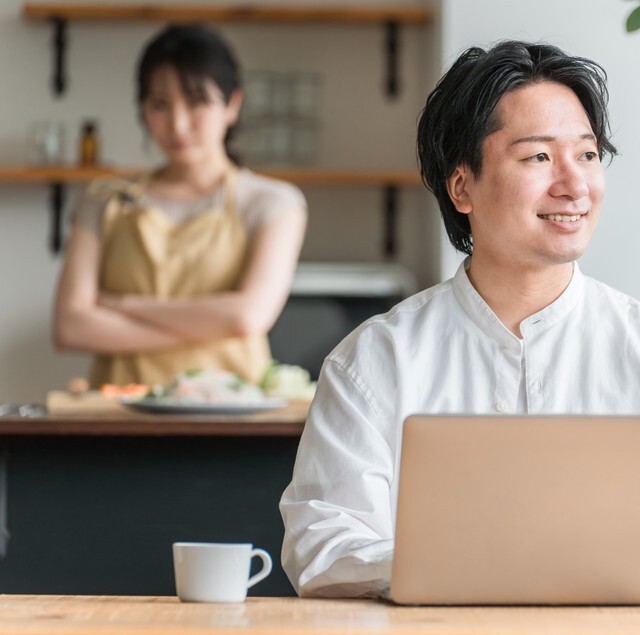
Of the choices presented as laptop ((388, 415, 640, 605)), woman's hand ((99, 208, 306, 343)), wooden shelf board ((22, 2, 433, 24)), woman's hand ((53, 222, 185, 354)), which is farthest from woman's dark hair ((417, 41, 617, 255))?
wooden shelf board ((22, 2, 433, 24))

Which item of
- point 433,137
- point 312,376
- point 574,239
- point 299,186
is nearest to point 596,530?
point 574,239

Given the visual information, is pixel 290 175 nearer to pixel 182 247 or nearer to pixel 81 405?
pixel 182 247

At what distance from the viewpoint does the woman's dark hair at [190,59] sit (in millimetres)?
3082

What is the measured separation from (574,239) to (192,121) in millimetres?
1735

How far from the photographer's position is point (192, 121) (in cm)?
312

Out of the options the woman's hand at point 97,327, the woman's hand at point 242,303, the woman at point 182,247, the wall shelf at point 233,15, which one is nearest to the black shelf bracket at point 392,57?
the wall shelf at point 233,15

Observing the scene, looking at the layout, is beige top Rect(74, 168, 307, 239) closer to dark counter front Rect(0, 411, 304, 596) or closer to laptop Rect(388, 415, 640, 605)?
dark counter front Rect(0, 411, 304, 596)

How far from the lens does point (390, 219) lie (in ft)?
15.6

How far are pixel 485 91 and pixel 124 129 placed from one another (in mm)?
3323

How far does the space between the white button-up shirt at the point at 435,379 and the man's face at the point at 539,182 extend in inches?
3.1

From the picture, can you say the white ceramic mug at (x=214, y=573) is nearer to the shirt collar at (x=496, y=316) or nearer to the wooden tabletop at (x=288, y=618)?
the wooden tabletop at (x=288, y=618)

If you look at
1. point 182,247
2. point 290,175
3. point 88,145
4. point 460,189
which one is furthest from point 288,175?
point 460,189

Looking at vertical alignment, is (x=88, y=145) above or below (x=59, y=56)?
below

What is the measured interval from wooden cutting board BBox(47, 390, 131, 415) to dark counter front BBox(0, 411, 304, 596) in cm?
8
